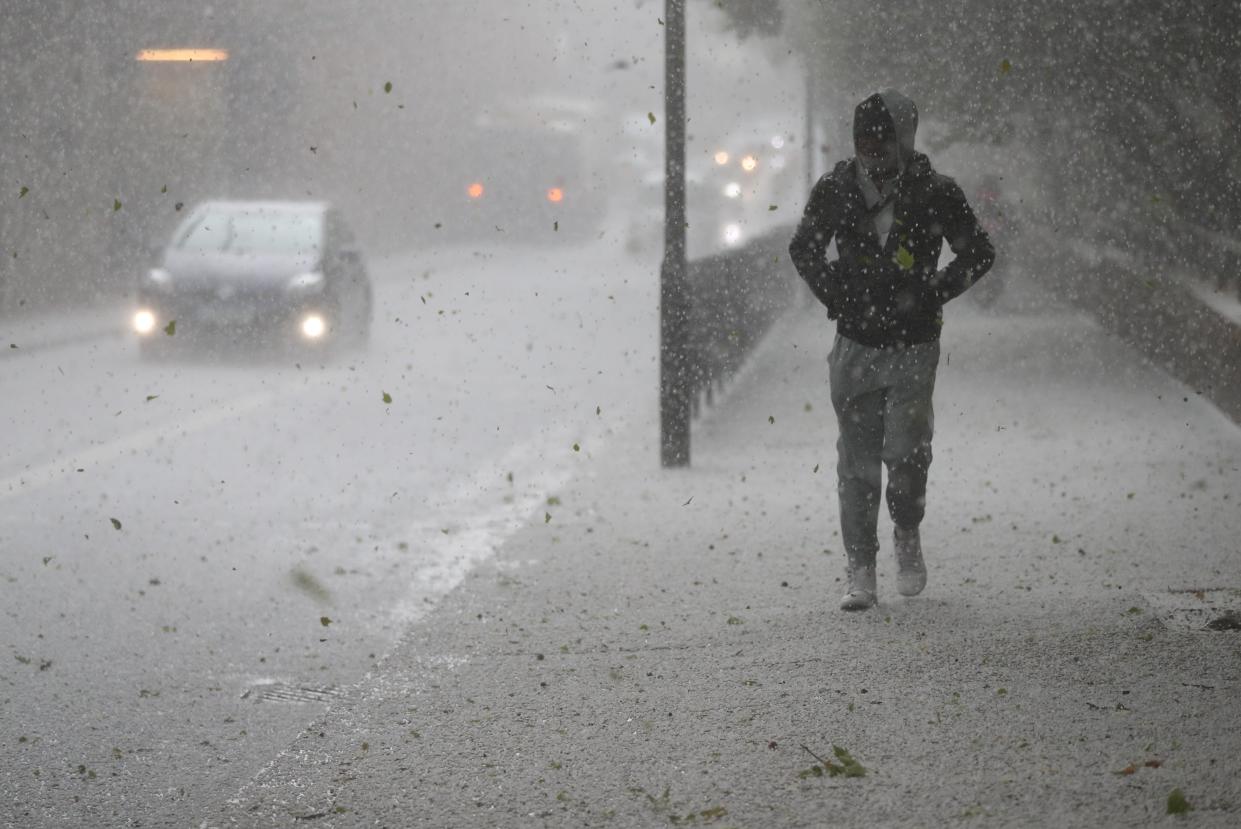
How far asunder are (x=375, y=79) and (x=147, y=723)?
41995 mm

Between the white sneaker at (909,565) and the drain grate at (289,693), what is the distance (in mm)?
2019

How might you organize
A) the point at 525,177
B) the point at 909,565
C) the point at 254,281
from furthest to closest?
the point at 525,177, the point at 254,281, the point at 909,565

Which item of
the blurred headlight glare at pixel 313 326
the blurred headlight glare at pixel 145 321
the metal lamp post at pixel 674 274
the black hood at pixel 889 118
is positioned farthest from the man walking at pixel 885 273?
the blurred headlight glare at pixel 145 321

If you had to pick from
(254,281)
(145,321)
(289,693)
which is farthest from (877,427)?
(145,321)

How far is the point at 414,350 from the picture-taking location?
17.5m

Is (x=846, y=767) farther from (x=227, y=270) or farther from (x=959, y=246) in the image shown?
(x=227, y=270)

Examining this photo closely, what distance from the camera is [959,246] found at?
5.12 m

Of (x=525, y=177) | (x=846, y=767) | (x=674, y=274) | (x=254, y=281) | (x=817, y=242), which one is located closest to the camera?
(x=846, y=767)

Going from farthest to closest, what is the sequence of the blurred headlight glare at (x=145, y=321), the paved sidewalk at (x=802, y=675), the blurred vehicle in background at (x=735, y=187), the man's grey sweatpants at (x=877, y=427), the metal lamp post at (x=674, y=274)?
1. the blurred vehicle in background at (x=735, y=187)
2. the blurred headlight glare at (x=145, y=321)
3. the metal lamp post at (x=674, y=274)
4. the man's grey sweatpants at (x=877, y=427)
5. the paved sidewalk at (x=802, y=675)

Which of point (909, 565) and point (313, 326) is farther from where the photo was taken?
point (313, 326)

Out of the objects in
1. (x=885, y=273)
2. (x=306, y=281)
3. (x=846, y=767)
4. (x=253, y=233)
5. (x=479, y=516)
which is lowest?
(x=479, y=516)

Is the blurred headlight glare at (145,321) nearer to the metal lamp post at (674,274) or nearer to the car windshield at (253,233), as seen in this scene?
the car windshield at (253,233)

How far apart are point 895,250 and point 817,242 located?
26 cm

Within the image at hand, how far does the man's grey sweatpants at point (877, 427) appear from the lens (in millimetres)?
5238
